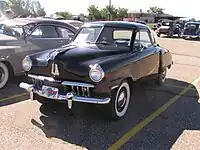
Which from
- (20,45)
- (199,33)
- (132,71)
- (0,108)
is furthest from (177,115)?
(199,33)

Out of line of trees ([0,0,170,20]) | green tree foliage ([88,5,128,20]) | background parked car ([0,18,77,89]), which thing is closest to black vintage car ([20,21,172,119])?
background parked car ([0,18,77,89])

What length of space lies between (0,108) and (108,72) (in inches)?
90.6

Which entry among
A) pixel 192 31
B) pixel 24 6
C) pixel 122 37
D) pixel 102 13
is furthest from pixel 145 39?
pixel 102 13

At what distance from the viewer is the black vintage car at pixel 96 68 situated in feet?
15.4

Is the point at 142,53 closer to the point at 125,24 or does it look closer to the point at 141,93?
the point at 125,24

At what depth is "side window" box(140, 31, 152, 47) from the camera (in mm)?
6546

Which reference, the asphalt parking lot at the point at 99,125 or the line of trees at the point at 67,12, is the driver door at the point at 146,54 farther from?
the line of trees at the point at 67,12

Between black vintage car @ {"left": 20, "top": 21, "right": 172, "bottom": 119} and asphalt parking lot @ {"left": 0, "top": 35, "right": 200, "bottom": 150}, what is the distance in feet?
1.15

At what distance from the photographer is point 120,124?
5.04m

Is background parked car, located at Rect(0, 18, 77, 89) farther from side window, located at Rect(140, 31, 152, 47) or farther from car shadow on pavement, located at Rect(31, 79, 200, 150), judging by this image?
side window, located at Rect(140, 31, 152, 47)

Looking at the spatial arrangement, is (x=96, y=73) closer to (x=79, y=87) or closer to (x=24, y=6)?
(x=79, y=87)

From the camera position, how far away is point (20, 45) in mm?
7398

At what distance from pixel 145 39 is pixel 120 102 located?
206cm

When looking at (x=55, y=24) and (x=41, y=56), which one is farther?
(x=55, y=24)
